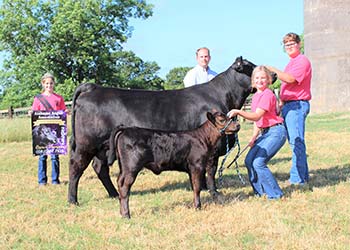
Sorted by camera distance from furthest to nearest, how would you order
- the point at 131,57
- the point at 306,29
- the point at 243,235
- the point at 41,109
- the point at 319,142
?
the point at 131,57 → the point at 306,29 → the point at 319,142 → the point at 41,109 → the point at 243,235

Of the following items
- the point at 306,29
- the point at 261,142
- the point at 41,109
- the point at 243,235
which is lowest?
the point at 243,235

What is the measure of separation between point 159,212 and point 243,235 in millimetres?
1216

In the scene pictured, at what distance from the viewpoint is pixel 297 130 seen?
6512mm

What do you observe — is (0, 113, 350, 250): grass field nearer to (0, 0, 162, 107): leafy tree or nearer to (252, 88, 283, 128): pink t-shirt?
(252, 88, 283, 128): pink t-shirt

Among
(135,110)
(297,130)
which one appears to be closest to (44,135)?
(135,110)

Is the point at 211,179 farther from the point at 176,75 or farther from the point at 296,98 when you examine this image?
the point at 176,75

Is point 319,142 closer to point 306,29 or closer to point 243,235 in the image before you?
point 243,235

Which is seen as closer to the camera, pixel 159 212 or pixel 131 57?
pixel 159 212

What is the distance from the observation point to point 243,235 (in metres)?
4.31

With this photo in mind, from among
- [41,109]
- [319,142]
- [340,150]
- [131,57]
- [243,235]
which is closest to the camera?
[243,235]

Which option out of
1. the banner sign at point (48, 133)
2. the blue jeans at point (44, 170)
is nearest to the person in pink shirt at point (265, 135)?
the banner sign at point (48, 133)

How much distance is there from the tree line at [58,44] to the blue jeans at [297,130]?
84.9 ft

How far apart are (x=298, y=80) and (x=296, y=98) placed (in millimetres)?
297

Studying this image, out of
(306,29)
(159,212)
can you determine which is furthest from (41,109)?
(306,29)
